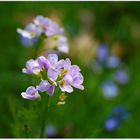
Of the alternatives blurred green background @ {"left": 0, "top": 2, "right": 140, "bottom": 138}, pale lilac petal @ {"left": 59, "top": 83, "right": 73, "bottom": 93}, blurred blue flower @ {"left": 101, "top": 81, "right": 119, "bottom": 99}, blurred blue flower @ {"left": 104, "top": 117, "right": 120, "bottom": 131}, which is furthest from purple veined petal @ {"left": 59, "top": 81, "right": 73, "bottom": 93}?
blurred blue flower @ {"left": 101, "top": 81, "right": 119, "bottom": 99}

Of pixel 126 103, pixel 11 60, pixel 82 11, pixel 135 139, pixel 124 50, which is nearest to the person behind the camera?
pixel 135 139

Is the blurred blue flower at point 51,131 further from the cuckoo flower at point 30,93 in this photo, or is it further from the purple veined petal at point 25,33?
the cuckoo flower at point 30,93

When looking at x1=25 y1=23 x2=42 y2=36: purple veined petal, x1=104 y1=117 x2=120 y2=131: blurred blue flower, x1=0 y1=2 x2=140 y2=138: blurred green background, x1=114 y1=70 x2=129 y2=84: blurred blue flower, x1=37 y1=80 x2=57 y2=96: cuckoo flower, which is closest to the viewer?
x1=37 y1=80 x2=57 y2=96: cuckoo flower

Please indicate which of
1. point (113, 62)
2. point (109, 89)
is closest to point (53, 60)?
point (109, 89)

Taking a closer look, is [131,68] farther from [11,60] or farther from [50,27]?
[50,27]

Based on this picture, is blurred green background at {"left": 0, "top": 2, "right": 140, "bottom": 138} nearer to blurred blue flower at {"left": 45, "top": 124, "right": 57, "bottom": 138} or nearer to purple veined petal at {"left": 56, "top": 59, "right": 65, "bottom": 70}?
blurred blue flower at {"left": 45, "top": 124, "right": 57, "bottom": 138}

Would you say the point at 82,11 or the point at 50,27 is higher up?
the point at 50,27

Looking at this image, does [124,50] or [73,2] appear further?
[73,2]

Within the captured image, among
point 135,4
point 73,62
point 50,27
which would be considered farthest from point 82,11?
point 50,27
